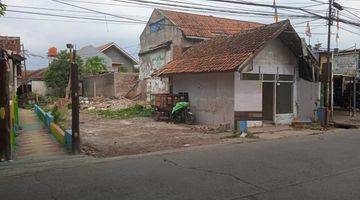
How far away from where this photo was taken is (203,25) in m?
30.1

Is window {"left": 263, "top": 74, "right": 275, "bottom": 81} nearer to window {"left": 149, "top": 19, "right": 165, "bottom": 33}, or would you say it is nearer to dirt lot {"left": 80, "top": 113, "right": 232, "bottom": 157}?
dirt lot {"left": 80, "top": 113, "right": 232, "bottom": 157}

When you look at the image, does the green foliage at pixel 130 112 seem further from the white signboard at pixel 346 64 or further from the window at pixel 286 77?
the white signboard at pixel 346 64

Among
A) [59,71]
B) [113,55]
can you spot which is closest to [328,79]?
[59,71]

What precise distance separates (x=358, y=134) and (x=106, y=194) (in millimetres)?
12670

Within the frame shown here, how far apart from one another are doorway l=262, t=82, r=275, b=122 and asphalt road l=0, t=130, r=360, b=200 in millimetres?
8302

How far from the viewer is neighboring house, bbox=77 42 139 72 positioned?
51812mm

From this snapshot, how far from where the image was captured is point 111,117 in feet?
77.0

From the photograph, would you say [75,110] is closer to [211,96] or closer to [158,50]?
[211,96]

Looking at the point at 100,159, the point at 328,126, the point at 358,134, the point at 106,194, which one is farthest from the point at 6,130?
the point at 328,126

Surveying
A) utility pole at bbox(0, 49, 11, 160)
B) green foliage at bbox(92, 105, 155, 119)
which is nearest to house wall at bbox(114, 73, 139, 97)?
green foliage at bbox(92, 105, 155, 119)

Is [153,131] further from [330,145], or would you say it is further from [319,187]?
[319,187]

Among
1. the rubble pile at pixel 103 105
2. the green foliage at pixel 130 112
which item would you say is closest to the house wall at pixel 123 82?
the rubble pile at pixel 103 105

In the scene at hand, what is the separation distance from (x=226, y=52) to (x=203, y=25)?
428 inches

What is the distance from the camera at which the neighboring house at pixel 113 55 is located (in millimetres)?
51812
